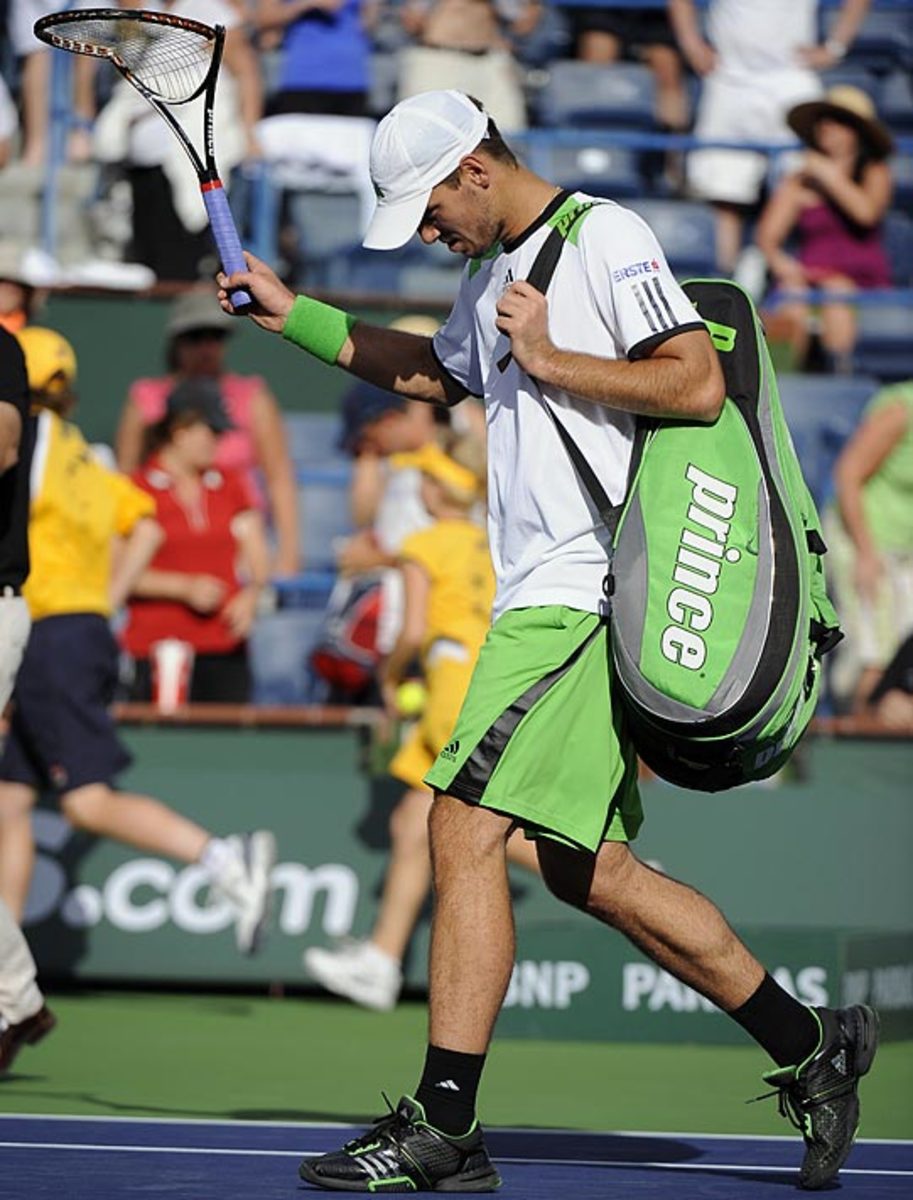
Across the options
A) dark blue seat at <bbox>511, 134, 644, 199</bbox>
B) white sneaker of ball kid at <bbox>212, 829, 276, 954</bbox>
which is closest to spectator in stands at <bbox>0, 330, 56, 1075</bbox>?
white sneaker of ball kid at <bbox>212, 829, 276, 954</bbox>

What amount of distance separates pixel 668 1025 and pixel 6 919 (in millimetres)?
2960

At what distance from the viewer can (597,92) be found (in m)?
15.0

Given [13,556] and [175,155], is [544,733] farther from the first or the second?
[175,155]

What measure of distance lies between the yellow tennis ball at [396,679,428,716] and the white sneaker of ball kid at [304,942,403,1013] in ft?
3.03

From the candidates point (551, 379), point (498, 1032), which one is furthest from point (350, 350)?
point (498, 1032)

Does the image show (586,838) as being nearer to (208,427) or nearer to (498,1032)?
(498,1032)

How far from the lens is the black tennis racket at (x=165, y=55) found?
5696mm

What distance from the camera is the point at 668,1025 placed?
352 inches

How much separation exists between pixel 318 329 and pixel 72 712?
3765mm

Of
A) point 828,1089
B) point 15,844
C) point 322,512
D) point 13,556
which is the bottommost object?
point 15,844

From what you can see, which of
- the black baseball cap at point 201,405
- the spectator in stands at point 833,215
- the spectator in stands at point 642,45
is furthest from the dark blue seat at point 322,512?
the spectator in stands at point 642,45

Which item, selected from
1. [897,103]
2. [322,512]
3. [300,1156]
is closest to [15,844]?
[322,512]

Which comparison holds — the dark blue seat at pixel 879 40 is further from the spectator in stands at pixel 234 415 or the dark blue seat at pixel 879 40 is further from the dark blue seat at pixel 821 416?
the spectator in stands at pixel 234 415

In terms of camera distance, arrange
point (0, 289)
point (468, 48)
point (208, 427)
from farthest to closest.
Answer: point (468, 48)
point (208, 427)
point (0, 289)
